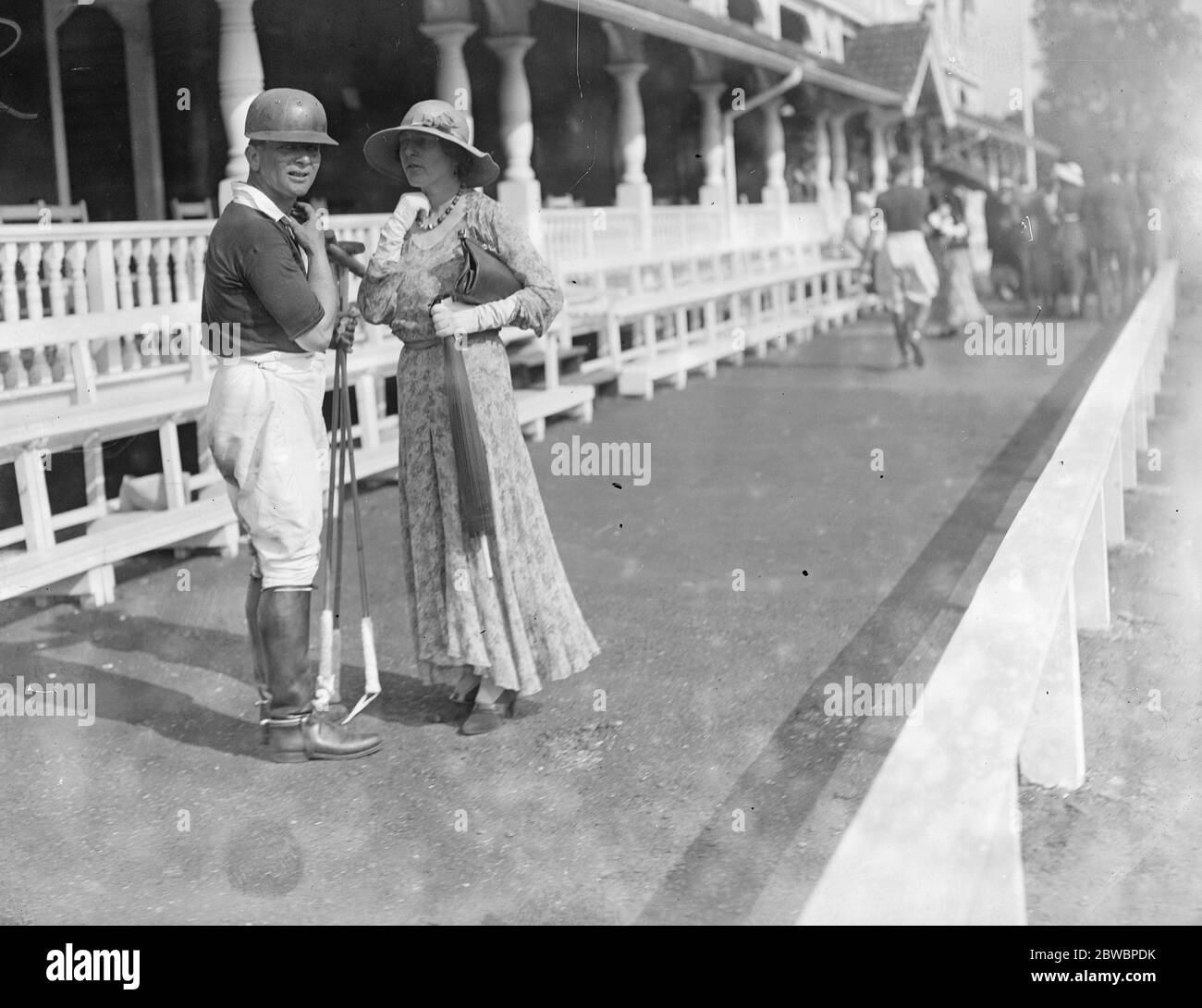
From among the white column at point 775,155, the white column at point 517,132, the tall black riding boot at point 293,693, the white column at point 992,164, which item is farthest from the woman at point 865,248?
the white column at point 992,164

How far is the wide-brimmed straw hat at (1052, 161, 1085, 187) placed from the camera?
19.9m

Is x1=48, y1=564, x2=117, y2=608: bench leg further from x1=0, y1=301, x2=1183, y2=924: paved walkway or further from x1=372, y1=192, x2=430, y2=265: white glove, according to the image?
x1=372, y1=192, x2=430, y2=265: white glove

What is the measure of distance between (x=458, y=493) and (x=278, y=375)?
67 centimetres

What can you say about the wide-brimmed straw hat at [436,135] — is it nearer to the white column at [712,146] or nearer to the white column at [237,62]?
the white column at [237,62]

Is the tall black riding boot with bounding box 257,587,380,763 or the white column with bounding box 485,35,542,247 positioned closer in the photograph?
the tall black riding boot with bounding box 257,587,380,763

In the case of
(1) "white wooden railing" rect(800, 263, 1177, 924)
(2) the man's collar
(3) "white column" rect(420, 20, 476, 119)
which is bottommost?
Answer: (1) "white wooden railing" rect(800, 263, 1177, 924)

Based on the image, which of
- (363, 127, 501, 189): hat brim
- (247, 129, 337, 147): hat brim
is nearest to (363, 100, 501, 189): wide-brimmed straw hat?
(363, 127, 501, 189): hat brim

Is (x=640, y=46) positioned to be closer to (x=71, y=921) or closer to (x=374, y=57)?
(x=374, y=57)

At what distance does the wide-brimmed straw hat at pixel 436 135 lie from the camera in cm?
471

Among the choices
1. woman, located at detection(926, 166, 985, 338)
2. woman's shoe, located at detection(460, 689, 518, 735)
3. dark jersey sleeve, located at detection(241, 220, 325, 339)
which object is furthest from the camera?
woman, located at detection(926, 166, 985, 338)

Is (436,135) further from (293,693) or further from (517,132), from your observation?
(517,132)
